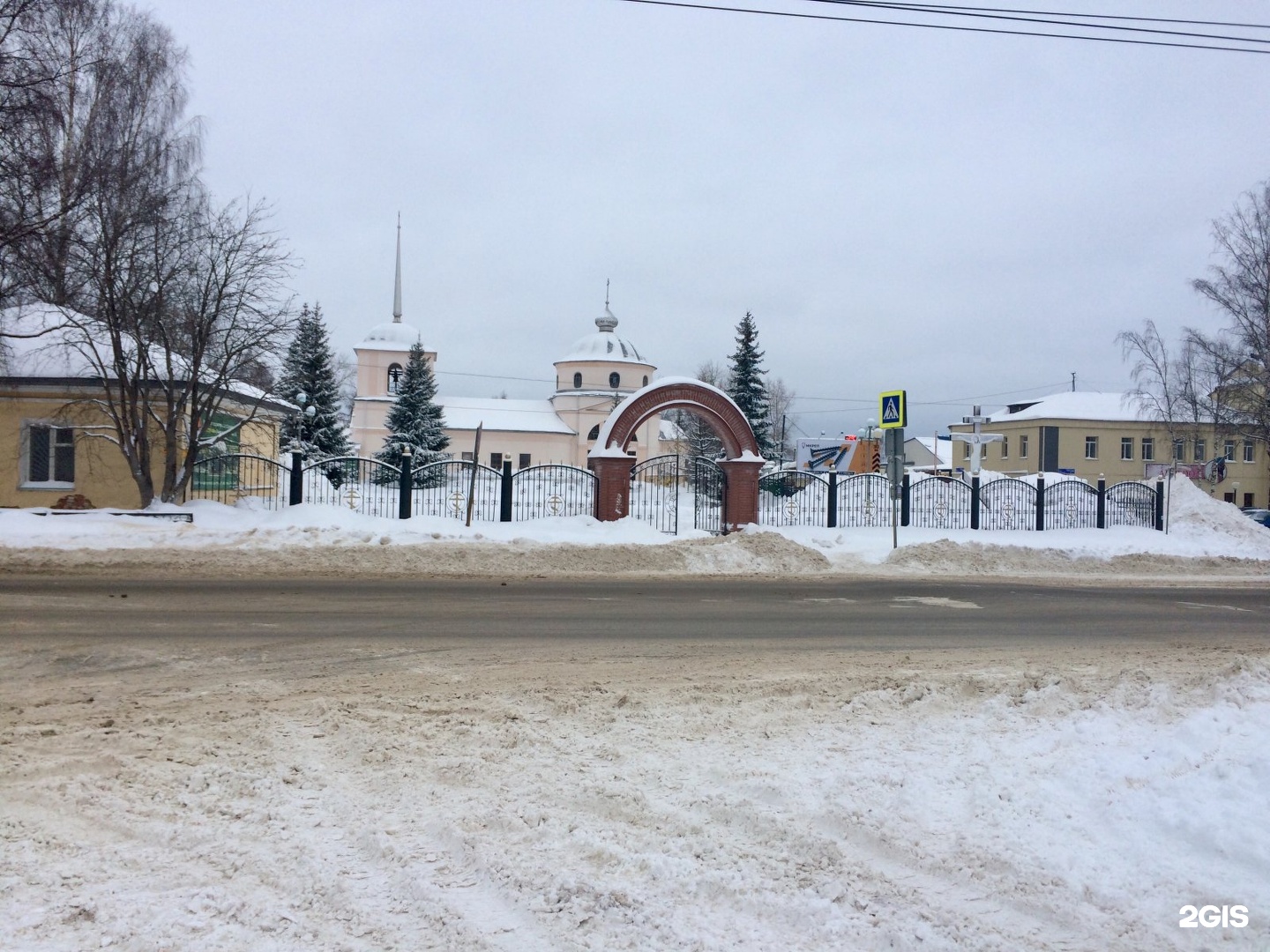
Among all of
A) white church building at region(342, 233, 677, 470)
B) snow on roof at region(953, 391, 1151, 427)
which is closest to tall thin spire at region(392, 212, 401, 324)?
white church building at region(342, 233, 677, 470)

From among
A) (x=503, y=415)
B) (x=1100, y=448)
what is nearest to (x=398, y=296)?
(x=503, y=415)

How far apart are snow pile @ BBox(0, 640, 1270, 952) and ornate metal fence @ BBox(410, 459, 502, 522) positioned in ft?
44.5

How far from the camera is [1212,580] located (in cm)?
1909

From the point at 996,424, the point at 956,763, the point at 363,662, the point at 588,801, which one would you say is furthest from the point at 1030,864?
the point at 996,424

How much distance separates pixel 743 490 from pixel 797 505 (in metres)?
1.83

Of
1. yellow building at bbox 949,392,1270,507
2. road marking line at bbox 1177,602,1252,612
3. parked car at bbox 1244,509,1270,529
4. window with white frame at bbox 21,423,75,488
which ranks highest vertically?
yellow building at bbox 949,392,1270,507

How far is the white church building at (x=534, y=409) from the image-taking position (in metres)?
72.2

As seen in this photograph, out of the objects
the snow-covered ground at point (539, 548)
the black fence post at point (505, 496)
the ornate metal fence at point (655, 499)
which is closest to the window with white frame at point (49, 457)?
the snow-covered ground at point (539, 548)

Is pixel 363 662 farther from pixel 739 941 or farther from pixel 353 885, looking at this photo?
pixel 739 941

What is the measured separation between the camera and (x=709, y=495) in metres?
23.7

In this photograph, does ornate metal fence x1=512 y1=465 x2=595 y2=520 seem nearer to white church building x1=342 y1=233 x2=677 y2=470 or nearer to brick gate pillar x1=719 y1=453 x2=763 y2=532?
brick gate pillar x1=719 y1=453 x2=763 y2=532

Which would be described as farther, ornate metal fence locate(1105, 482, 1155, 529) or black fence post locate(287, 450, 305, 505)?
ornate metal fence locate(1105, 482, 1155, 529)

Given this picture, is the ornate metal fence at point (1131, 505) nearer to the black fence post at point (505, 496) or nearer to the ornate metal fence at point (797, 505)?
the ornate metal fence at point (797, 505)

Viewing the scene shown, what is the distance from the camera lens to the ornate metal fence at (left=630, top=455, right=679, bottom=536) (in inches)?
866
